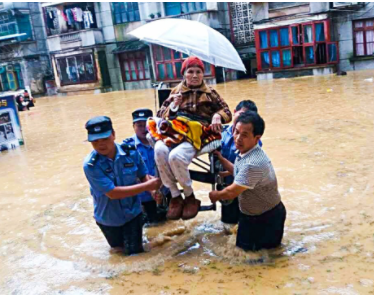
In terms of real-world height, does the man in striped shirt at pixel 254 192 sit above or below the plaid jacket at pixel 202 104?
below

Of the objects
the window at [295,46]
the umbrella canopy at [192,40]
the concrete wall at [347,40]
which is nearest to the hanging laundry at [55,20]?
the window at [295,46]

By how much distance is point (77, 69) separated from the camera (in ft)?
98.3

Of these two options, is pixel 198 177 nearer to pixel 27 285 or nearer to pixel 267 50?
pixel 27 285

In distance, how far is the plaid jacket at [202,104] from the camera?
3996 millimetres

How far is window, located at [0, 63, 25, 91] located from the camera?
32459 millimetres

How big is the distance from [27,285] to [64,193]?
2.73m

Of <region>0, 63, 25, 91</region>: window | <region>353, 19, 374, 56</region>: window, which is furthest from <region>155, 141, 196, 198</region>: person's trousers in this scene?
<region>0, 63, 25, 91</region>: window

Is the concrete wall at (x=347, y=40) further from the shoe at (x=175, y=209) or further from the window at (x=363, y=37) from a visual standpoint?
the shoe at (x=175, y=209)

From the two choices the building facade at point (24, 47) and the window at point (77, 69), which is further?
the building facade at point (24, 47)

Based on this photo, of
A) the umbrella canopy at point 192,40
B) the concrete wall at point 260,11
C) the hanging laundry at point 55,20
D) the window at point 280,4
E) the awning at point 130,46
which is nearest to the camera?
the umbrella canopy at point 192,40

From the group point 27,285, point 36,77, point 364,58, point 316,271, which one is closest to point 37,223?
point 27,285

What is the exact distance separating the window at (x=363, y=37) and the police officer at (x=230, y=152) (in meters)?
20.2

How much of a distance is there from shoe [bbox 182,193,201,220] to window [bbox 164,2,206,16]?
22.8 metres

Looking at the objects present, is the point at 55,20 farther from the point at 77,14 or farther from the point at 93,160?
the point at 93,160
